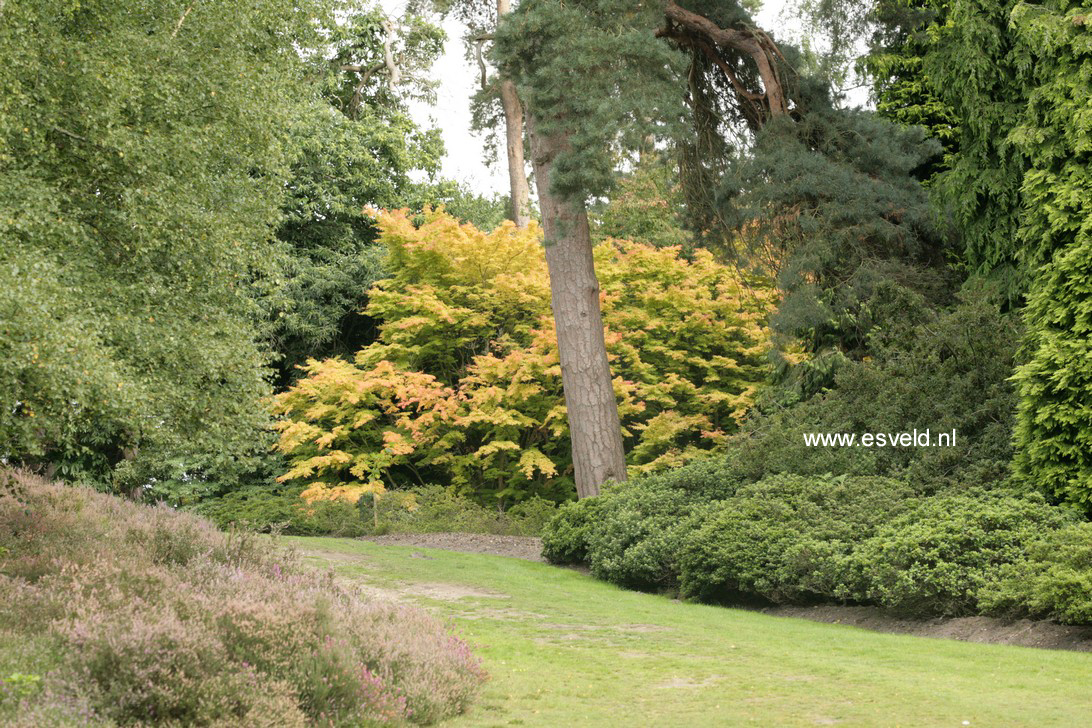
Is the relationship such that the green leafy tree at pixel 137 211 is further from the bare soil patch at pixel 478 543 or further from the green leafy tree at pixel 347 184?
the green leafy tree at pixel 347 184

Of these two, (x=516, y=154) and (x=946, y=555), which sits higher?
(x=516, y=154)

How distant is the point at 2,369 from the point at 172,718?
2.72 m

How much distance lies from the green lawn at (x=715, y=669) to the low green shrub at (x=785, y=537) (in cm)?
41

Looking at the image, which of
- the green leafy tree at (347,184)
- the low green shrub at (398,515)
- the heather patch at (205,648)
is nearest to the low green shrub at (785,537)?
the heather patch at (205,648)

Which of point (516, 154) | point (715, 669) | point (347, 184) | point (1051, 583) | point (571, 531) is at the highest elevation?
point (516, 154)

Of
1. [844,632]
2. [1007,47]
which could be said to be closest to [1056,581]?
[844,632]

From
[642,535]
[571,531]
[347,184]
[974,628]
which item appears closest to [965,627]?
[974,628]

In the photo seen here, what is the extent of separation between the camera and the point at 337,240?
73.4 feet

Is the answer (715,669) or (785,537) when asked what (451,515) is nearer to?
(785,537)

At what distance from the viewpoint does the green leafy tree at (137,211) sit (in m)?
6.54

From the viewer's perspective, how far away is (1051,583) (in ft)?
24.6

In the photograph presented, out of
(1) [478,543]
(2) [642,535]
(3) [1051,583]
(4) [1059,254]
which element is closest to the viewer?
(3) [1051,583]

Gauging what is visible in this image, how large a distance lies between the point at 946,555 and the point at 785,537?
1.61m

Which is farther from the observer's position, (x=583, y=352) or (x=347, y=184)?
(x=347, y=184)
